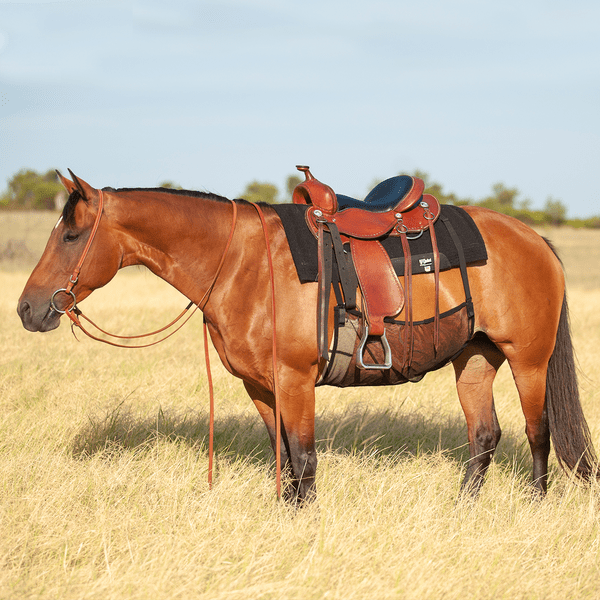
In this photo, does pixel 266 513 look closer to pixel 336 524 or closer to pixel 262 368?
pixel 336 524

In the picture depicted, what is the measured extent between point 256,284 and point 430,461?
2.08 m

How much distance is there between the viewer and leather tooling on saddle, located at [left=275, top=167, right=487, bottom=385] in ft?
10.7

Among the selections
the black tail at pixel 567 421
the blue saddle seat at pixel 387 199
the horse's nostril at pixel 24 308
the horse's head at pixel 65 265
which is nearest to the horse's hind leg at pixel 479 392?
the black tail at pixel 567 421

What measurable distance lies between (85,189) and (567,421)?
3.40 m

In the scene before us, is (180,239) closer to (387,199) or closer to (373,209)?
(373,209)

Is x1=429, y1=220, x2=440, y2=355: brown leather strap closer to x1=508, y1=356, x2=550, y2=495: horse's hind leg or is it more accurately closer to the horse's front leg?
x1=508, y1=356, x2=550, y2=495: horse's hind leg

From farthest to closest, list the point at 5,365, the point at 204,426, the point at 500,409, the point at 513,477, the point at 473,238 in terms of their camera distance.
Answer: the point at 5,365 < the point at 500,409 < the point at 204,426 < the point at 513,477 < the point at 473,238

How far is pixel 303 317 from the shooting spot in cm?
322

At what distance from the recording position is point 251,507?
342 centimetres

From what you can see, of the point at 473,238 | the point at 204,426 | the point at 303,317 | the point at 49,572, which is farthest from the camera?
the point at 204,426

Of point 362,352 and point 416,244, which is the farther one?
point 416,244

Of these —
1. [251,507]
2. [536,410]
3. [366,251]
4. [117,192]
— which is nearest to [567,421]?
[536,410]

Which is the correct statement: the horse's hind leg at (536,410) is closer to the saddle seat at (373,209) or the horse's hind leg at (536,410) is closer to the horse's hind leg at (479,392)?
the horse's hind leg at (479,392)

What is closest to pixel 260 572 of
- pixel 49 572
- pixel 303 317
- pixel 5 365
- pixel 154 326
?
pixel 49 572
